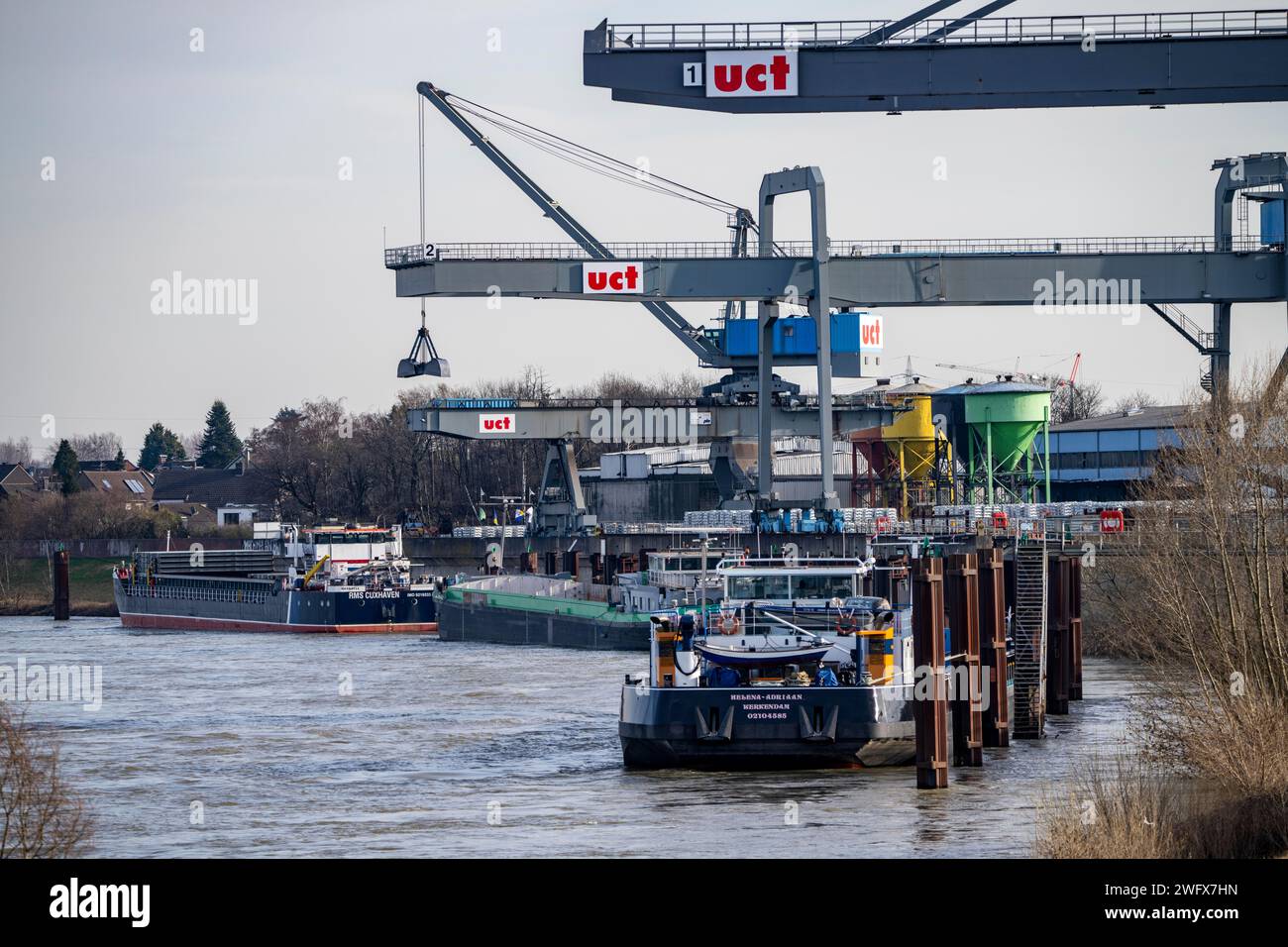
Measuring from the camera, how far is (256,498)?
16575 cm

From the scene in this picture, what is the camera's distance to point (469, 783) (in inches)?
1264

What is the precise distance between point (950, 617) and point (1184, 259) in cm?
3251

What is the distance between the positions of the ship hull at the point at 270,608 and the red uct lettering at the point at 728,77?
151 ft

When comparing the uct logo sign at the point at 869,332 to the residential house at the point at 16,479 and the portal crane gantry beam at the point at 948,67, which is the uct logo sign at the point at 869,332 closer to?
the portal crane gantry beam at the point at 948,67

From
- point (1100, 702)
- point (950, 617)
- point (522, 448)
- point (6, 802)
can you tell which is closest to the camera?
point (6, 802)

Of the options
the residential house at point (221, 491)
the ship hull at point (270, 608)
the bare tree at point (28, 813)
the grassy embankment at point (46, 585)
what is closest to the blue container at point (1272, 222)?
the ship hull at point (270, 608)

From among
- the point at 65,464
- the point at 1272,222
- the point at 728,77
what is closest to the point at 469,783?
the point at 728,77

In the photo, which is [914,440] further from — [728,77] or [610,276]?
[728,77]

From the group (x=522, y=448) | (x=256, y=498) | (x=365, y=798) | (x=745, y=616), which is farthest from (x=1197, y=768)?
(x=256, y=498)

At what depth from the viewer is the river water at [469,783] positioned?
25.6 metres

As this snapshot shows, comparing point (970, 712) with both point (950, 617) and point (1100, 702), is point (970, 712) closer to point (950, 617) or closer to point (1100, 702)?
point (950, 617)

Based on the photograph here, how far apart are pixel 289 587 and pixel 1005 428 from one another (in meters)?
37.6
